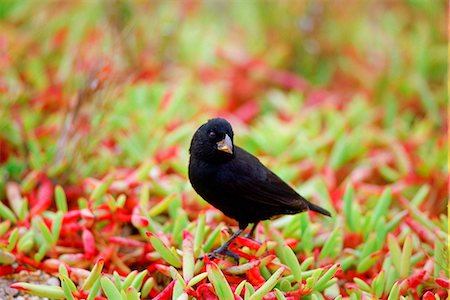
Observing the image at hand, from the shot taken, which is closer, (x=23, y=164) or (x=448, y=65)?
(x=23, y=164)

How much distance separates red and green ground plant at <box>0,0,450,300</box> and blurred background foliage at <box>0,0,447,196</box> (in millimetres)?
12

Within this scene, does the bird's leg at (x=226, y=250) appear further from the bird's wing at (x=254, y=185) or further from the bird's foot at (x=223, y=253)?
the bird's wing at (x=254, y=185)

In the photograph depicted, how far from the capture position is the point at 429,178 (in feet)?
10.8

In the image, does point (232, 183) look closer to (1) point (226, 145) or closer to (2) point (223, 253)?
(1) point (226, 145)

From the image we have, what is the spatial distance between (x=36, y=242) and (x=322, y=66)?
2.59 m

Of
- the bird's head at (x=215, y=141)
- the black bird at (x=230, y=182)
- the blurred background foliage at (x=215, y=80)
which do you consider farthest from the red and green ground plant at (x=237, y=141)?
the bird's head at (x=215, y=141)

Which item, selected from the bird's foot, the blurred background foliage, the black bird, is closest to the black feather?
the black bird

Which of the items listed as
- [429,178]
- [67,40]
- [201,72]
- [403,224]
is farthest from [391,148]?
[67,40]

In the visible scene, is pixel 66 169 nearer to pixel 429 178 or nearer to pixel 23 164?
pixel 23 164

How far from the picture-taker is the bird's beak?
90.6 inches

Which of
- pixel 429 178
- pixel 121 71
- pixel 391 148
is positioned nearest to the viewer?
pixel 429 178

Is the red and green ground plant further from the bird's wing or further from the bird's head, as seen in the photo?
the bird's head

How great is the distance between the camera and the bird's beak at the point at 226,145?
2301mm

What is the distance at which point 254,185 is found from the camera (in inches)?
94.2
